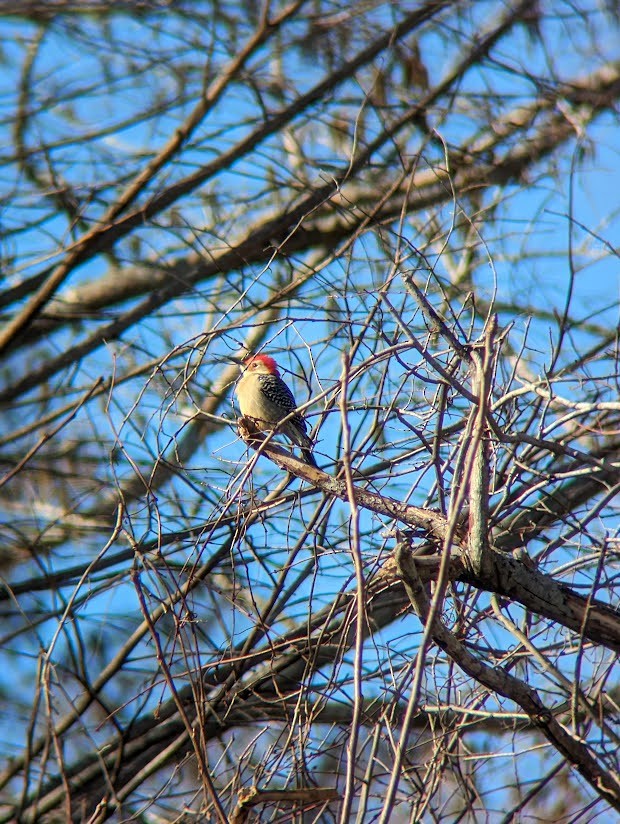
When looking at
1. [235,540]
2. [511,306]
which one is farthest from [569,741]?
[511,306]

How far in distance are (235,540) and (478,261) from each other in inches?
170

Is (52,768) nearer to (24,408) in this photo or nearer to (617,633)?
(24,408)

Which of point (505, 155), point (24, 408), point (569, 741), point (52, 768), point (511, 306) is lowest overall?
point (569, 741)

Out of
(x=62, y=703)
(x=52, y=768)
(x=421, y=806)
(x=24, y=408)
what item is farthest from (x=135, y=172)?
(x=421, y=806)

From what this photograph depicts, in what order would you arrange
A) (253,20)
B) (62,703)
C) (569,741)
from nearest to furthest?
(569,741) → (62,703) → (253,20)

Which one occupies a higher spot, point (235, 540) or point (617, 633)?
Result: point (235, 540)

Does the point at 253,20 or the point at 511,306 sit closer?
the point at 253,20

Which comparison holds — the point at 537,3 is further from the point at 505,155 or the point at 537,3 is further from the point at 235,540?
the point at 235,540

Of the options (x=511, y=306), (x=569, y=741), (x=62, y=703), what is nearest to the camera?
(x=569, y=741)

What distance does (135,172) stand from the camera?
7.70m

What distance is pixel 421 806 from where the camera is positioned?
122 inches

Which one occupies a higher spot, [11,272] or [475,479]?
[11,272]

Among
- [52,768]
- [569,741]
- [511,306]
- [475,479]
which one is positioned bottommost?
[569,741]

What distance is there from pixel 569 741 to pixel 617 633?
15.3 inches
